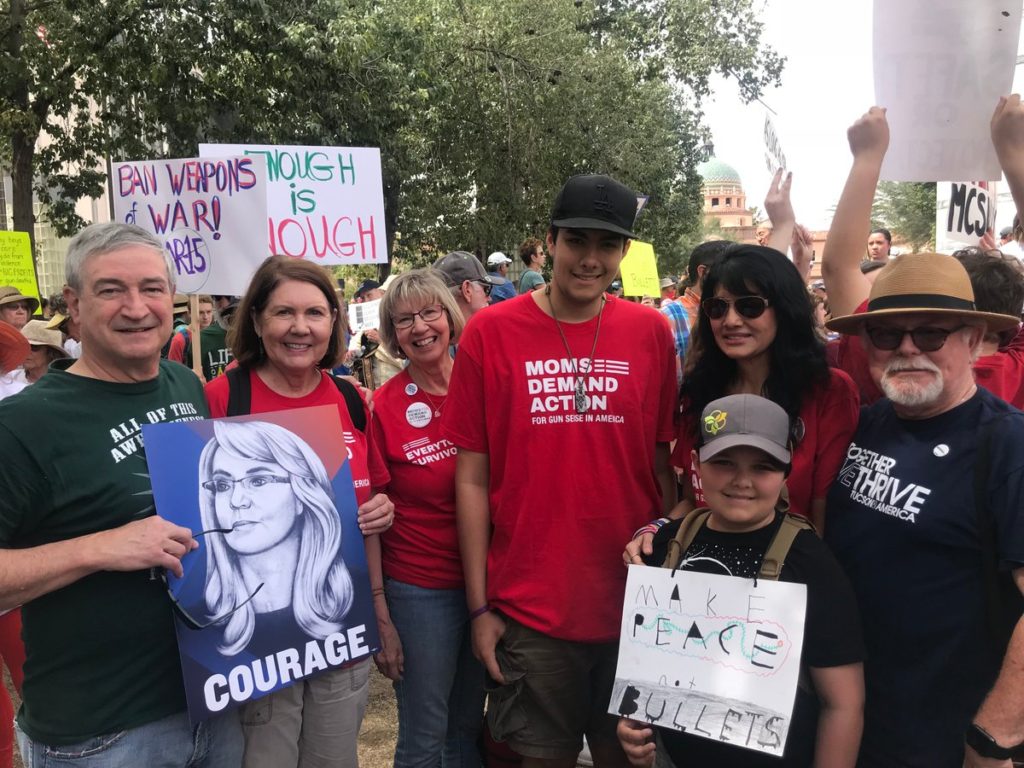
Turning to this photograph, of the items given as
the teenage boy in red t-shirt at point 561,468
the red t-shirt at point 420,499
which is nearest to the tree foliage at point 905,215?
the teenage boy in red t-shirt at point 561,468

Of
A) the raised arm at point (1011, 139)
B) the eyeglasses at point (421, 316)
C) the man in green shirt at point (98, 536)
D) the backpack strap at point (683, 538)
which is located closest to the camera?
the man in green shirt at point (98, 536)

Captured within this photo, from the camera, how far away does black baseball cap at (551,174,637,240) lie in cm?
258

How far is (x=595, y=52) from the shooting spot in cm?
2072

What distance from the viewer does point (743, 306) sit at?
2.46 metres

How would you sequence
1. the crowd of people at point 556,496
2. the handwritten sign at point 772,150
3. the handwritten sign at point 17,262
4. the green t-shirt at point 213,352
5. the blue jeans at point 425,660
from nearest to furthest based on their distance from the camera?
the crowd of people at point 556,496
the blue jeans at point 425,660
the handwritten sign at point 772,150
the green t-shirt at point 213,352
the handwritten sign at point 17,262

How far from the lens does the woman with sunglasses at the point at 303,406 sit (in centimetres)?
244

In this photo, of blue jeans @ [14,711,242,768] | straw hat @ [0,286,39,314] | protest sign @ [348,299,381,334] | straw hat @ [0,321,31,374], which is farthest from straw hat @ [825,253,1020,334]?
protest sign @ [348,299,381,334]

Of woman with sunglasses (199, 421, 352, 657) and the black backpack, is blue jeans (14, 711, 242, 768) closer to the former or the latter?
woman with sunglasses (199, 421, 352, 657)

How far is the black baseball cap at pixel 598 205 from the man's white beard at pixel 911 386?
851 mm

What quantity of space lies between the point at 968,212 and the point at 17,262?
26.0 ft

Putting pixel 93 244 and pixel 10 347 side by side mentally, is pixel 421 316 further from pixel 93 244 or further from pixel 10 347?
pixel 10 347

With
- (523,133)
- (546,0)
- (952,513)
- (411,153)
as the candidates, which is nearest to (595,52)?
(546,0)

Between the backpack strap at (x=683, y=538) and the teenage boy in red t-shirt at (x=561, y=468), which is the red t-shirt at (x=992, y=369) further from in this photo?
the backpack strap at (x=683, y=538)

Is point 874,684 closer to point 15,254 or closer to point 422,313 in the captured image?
point 422,313
